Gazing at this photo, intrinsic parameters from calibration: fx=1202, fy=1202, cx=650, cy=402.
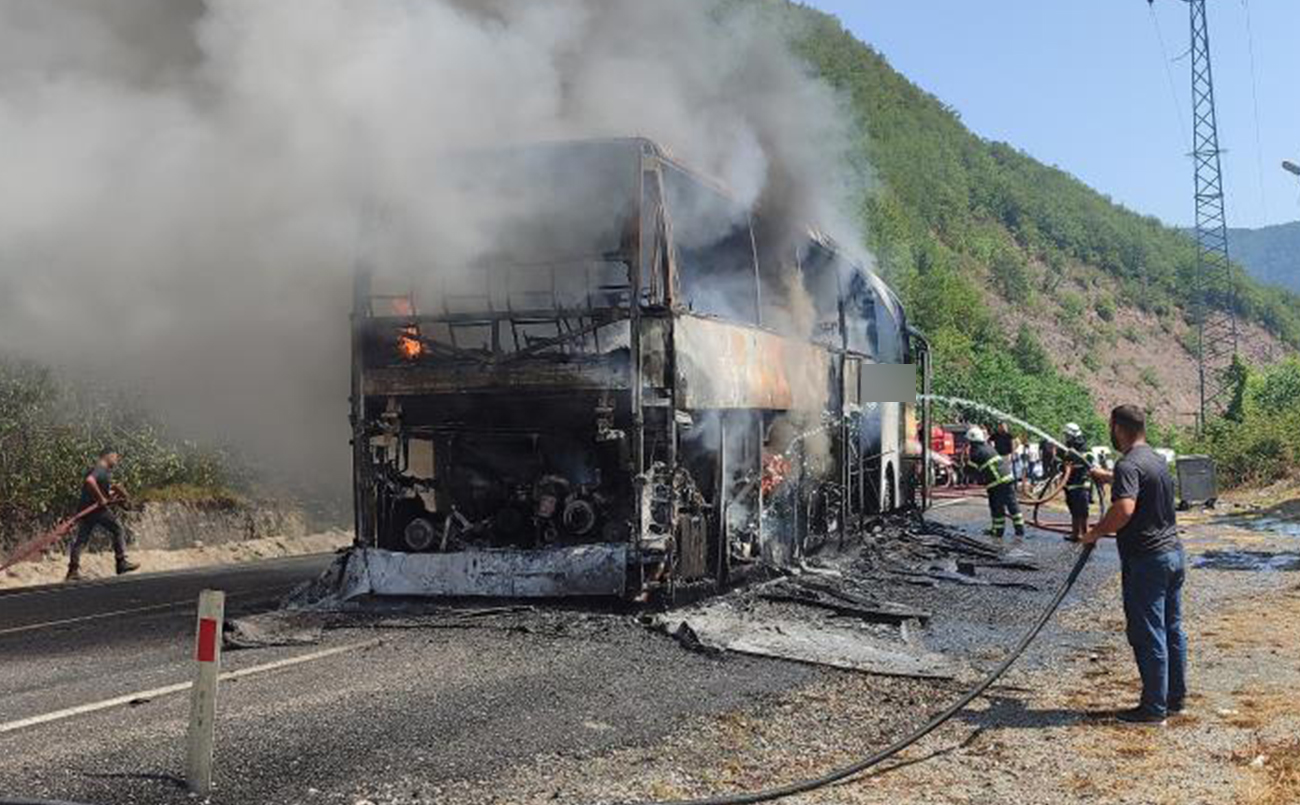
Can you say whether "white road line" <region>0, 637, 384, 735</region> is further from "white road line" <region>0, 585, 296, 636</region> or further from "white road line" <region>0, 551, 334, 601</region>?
"white road line" <region>0, 551, 334, 601</region>

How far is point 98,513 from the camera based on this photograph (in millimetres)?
13562

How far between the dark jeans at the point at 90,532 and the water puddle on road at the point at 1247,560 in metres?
12.2

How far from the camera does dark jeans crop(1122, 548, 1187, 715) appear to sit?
19.4 ft

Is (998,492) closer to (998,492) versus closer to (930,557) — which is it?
(998,492)

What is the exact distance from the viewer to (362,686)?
20.2 ft

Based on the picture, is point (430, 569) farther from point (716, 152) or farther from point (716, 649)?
point (716, 152)

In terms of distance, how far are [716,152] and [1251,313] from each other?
88488 millimetres

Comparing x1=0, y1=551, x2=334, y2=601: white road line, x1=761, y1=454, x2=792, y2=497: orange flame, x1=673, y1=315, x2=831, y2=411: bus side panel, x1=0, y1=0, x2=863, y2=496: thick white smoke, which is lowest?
x1=0, y1=551, x2=334, y2=601: white road line

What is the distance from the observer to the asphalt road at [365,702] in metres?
4.64

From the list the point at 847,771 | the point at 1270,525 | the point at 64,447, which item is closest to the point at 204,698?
the point at 847,771

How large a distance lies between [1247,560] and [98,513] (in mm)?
13124

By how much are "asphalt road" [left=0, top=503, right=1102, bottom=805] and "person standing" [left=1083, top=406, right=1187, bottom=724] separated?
5.80 ft

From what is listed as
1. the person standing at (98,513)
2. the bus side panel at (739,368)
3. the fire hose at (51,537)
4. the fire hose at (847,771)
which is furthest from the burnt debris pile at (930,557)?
the person standing at (98,513)

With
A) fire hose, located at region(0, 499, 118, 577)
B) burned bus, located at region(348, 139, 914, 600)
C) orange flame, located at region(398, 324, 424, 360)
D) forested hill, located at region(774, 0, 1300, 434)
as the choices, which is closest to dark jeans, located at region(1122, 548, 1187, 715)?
burned bus, located at region(348, 139, 914, 600)
